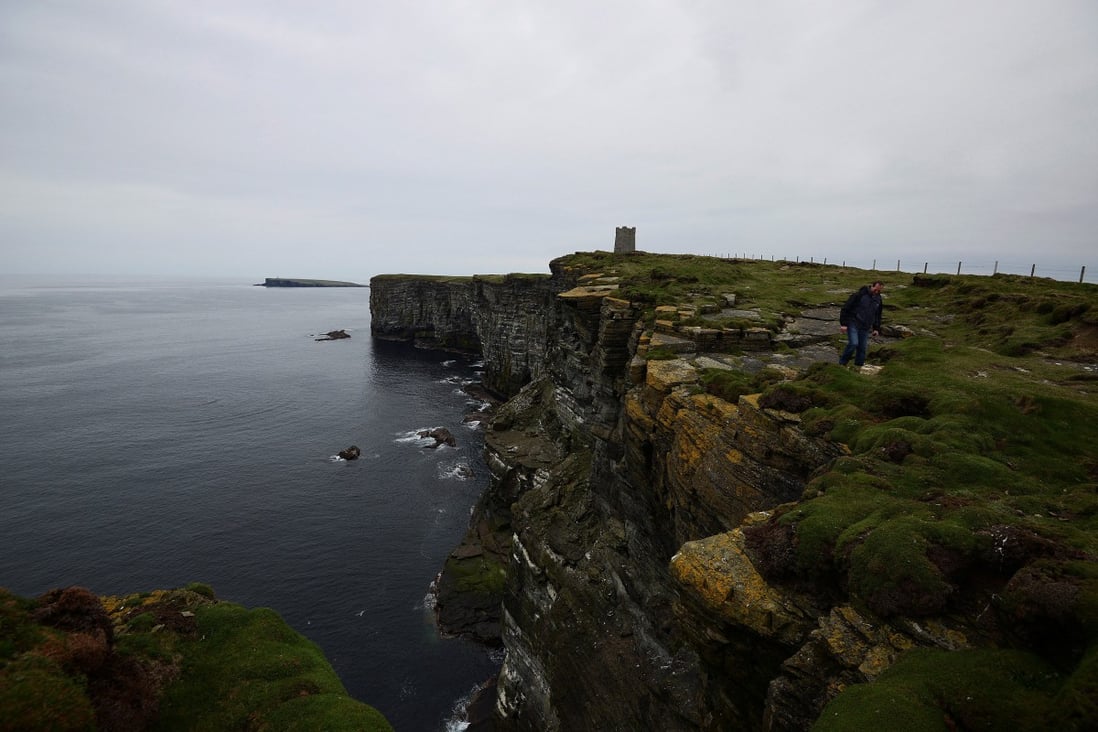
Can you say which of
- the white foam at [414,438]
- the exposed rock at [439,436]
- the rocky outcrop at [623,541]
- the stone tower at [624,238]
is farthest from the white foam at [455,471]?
the stone tower at [624,238]

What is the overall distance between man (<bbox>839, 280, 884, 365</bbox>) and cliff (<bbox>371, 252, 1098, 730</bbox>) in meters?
0.86

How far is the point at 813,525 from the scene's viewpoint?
9.76 meters

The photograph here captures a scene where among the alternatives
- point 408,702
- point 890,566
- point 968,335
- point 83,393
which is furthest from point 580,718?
point 83,393

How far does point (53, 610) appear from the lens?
37.6 ft

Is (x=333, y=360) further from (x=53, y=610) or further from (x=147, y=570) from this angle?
(x=53, y=610)

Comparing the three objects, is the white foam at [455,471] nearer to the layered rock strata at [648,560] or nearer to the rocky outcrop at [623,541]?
the rocky outcrop at [623,541]

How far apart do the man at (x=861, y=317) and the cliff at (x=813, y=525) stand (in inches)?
33.7

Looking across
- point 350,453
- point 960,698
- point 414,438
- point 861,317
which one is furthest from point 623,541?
point 414,438

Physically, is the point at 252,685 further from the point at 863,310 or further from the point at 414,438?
the point at 414,438

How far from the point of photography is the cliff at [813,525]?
23.3 feet

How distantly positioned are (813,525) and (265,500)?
58887mm

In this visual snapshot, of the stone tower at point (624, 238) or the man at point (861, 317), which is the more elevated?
the stone tower at point (624, 238)

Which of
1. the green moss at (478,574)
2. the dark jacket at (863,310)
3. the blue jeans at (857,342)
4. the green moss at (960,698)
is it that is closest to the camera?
the green moss at (960,698)

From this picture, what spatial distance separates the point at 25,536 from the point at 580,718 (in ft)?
180
